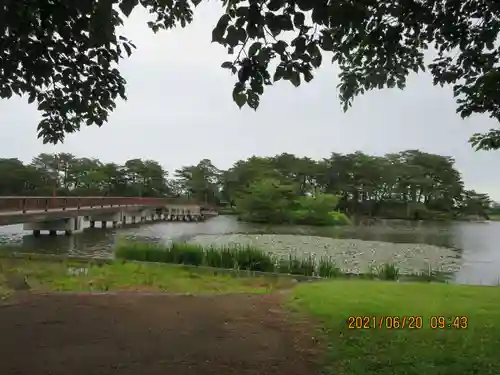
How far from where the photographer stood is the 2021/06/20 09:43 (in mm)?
3662

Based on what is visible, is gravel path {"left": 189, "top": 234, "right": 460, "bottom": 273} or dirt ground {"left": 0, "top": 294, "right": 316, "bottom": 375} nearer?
dirt ground {"left": 0, "top": 294, "right": 316, "bottom": 375}

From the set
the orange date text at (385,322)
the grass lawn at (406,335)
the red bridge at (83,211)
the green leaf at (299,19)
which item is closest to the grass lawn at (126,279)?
the grass lawn at (406,335)

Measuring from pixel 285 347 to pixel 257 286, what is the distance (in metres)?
3.68

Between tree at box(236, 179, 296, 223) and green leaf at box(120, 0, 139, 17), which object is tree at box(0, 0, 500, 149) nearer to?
green leaf at box(120, 0, 139, 17)

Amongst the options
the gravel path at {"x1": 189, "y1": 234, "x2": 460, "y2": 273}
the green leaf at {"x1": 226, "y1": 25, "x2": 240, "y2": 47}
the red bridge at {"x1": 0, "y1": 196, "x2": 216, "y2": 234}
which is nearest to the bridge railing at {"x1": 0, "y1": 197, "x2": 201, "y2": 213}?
the red bridge at {"x1": 0, "y1": 196, "x2": 216, "y2": 234}

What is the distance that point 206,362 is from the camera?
2.90 meters

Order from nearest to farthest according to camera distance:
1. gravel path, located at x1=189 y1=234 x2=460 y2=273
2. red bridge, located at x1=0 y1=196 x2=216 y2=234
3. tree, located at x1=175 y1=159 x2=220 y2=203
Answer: gravel path, located at x1=189 y1=234 x2=460 y2=273, red bridge, located at x1=0 y1=196 x2=216 y2=234, tree, located at x1=175 y1=159 x2=220 y2=203

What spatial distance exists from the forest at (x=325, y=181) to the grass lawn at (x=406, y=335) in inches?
1450

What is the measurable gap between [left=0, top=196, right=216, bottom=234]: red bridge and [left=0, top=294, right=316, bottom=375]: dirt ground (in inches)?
515

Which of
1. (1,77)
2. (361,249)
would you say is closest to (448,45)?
(1,77)

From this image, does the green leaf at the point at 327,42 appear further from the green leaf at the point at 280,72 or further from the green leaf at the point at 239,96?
the green leaf at the point at 239,96

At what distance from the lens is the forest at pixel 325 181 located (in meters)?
44.4

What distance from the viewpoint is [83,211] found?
23.7 m

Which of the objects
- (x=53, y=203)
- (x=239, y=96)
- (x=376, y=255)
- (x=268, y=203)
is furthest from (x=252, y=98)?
(x=268, y=203)
